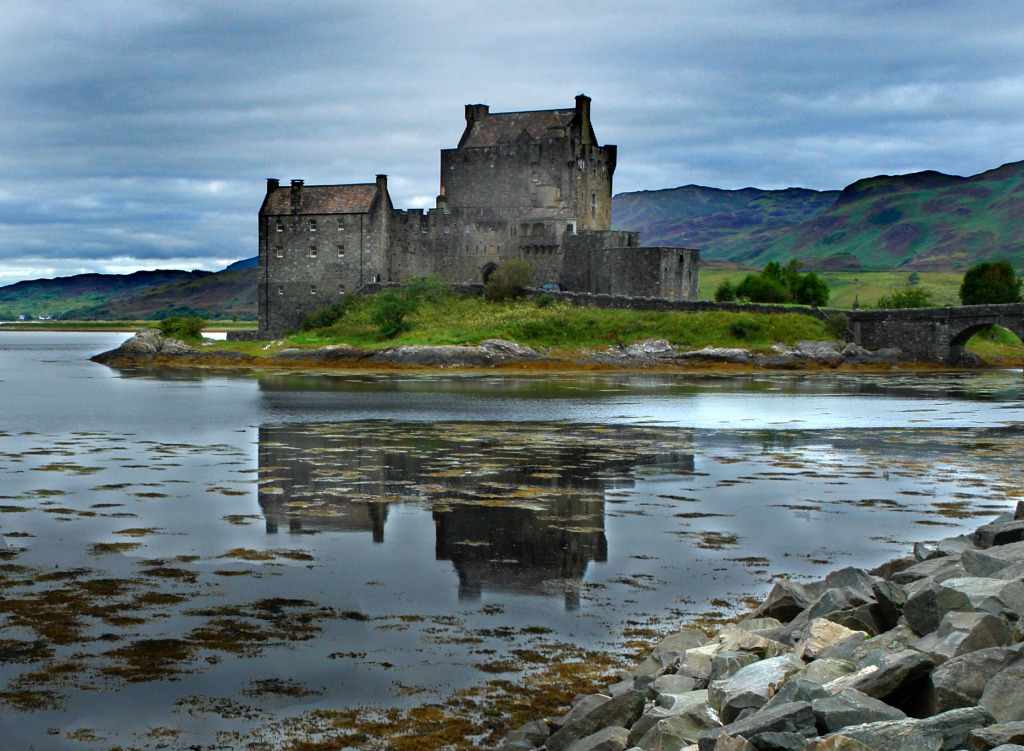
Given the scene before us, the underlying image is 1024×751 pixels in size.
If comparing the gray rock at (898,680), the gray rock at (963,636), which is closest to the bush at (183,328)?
the gray rock at (963,636)

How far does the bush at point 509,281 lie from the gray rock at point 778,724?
59898 mm

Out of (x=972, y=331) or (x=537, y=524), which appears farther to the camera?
(x=972, y=331)

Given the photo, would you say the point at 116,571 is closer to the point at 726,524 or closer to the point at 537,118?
the point at 726,524

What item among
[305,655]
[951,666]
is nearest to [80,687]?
[305,655]

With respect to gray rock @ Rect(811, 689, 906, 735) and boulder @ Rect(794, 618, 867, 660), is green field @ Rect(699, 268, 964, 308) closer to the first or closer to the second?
boulder @ Rect(794, 618, 867, 660)

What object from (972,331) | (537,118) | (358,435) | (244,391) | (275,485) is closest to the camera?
(275,485)

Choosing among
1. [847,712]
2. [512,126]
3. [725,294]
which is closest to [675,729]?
[847,712]

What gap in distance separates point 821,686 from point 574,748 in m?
1.84

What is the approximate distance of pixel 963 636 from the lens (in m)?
7.99

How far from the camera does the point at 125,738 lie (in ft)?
28.1

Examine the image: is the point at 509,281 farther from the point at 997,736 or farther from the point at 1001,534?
the point at 997,736

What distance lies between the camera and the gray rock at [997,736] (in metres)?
6.42

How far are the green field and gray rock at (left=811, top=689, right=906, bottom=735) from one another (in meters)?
124

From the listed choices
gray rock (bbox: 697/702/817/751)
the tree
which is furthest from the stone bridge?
gray rock (bbox: 697/702/817/751)
